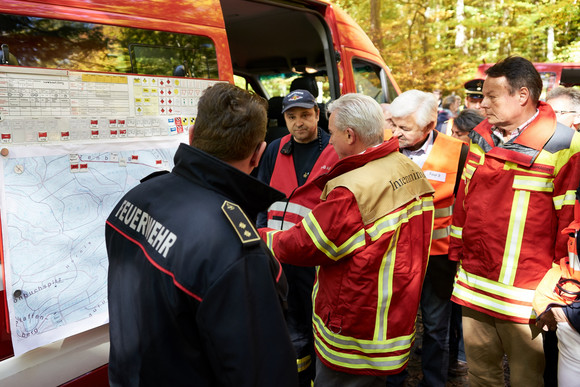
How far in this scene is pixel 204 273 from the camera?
107 centimetres

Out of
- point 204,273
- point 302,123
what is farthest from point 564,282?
point 302,123

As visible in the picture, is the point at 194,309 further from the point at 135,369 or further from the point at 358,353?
the point at 358,353

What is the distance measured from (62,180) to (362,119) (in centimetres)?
132

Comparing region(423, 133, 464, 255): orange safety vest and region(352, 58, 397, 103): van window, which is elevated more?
region(352, 58, 397, 103): van window

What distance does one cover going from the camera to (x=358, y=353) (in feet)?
6.79

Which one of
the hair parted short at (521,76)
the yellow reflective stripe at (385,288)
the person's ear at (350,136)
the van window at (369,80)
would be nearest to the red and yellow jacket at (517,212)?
the hair parted short at (521,76)

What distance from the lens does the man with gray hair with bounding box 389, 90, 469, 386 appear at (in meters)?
2.87

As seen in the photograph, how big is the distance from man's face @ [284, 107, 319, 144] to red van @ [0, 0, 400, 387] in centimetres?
74

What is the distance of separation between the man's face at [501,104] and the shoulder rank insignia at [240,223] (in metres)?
1.71

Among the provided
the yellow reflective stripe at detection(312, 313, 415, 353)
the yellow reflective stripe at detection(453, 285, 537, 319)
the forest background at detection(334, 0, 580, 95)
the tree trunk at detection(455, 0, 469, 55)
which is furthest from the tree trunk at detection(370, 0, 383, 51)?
the yellow reflective stripe at detection(312, 313, 415, 353)

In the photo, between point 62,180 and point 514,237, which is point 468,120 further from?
point 62,180

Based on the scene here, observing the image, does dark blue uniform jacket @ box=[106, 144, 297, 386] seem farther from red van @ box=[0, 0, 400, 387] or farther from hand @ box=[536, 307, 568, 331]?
hand @ box=[536, 307, 568, 331]

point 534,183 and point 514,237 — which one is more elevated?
point 534,183

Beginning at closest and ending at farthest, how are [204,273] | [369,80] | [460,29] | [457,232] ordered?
[204,273]
[457,232]
[369,80]
[460,29]
